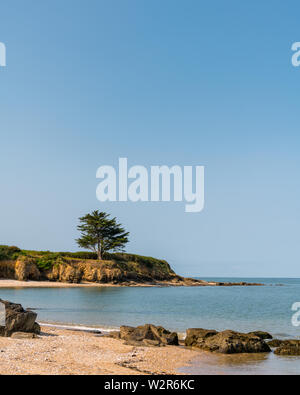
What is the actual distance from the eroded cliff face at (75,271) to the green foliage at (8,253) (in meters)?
0.95

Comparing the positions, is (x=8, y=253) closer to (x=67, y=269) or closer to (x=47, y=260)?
(x=47, y=260)

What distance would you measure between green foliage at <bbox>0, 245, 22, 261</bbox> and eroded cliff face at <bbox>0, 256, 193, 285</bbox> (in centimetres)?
95

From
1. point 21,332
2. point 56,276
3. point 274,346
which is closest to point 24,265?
point 56,276

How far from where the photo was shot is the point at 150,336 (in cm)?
1783

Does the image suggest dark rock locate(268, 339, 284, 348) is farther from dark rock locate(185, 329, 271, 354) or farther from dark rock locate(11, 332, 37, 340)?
dark rock locate(11, 332, 37, 340)

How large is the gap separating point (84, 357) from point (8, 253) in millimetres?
62431

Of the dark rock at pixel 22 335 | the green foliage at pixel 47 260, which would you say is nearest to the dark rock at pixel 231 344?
the dark rock at pixel 22 335

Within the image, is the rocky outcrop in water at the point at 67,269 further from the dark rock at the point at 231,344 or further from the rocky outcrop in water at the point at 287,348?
the rocky outcrop in water at the point at 287,348

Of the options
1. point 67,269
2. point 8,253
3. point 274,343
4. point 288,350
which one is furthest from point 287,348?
point 8,253

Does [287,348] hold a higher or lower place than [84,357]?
lower

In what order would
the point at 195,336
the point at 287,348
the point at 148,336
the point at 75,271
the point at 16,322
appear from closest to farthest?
1. the point at 287,348
2. the point at 195,336
3. the point at 16,322
4. the point at 148,336
5. the point at 75,271

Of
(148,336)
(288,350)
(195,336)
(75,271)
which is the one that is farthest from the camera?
(75,271)
